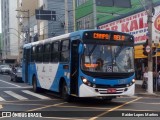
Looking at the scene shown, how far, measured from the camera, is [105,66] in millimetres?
14719

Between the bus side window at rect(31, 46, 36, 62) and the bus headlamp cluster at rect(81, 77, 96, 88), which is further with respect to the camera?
the bus side window at rect(31, 46, 36, 62)

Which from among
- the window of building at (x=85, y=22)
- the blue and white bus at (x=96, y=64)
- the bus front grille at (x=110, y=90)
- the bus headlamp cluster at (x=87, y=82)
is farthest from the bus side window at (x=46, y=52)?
the window of building at (x=85, y=22)

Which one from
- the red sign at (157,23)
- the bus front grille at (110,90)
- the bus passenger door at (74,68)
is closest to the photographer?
the bus front grille at (110,90)

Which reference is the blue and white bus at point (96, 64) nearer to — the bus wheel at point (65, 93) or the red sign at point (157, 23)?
the bus wheel at point (65, 93)

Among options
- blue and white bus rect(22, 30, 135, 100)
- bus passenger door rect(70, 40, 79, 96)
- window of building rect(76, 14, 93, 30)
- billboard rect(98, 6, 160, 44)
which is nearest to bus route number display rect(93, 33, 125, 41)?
blue and white bus rect(22, 30, 135, 100)

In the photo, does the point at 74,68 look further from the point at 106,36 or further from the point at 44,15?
the point at 44,15

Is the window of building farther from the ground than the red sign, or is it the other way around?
the window of building

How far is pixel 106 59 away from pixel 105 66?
0.29 meters

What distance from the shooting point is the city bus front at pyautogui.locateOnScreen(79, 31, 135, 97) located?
14523 millimetres

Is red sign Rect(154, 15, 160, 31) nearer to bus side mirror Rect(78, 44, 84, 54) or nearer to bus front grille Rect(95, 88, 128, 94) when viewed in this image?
bus front grille Rect(95, 88, 128, 94)

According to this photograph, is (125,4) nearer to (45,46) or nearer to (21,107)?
(45,46)

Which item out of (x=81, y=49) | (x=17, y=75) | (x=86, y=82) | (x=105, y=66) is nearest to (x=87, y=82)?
(x=86, y=82)

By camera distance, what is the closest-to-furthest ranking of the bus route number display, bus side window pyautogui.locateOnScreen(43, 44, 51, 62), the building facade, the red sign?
the bus route number display
bus side window pyautogui.locateOnScreen(43, 44, 51, 62)
the red sign
the building facade

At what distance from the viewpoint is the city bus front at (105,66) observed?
47.6 ft
